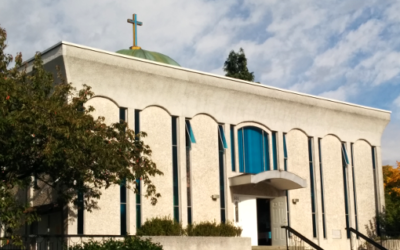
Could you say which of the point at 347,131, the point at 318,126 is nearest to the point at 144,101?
the point at 318,126

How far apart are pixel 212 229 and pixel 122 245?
5040 millimetres

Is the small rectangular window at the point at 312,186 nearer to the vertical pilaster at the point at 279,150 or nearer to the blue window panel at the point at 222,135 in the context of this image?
the vertical pilaster at the point at 279,150

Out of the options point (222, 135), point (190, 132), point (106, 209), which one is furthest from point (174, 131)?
point (106, 209)

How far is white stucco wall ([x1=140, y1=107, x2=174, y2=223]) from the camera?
22.8 m

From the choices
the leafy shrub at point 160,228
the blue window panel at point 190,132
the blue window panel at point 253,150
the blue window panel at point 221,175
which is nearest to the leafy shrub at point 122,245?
the leafy shrub at point 160,228

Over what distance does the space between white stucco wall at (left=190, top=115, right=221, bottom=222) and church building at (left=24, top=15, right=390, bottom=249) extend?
42 millimetres

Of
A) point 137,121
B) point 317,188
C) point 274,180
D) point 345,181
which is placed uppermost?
point 137,121

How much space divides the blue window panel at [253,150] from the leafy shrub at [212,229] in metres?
3.40

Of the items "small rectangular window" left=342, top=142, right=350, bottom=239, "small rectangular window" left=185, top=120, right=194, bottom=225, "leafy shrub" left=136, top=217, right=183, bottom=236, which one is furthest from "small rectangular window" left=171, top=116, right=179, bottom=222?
"small rectangular window" left=342, top=142, right=350, bottom=239

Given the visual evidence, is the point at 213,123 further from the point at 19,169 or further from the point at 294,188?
the point at 19,169

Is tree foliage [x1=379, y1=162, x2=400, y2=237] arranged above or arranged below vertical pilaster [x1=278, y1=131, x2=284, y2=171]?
below

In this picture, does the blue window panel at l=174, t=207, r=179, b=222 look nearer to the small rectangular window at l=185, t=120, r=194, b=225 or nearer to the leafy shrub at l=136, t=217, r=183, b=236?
the small rectangular window at l=185, t=120, r=194, b=225

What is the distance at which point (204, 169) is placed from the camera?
24375 millimetres

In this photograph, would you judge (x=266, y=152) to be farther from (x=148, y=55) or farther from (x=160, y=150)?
(x=148, y=55)
